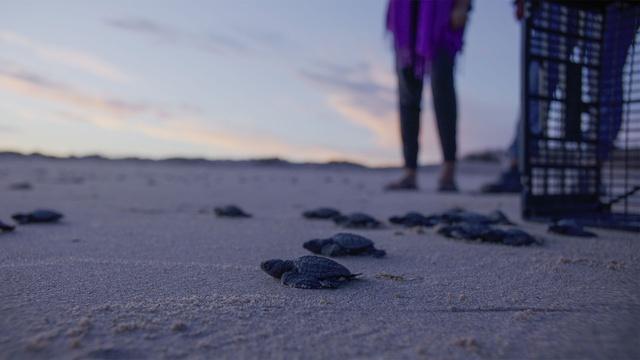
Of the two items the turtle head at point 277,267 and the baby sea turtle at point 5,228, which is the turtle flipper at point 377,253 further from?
the baby sea turtle at point 5,228

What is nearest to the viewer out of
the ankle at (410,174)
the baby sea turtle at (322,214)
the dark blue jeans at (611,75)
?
the dark blue jeans at (611,75)

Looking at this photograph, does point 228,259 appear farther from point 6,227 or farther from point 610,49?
point 610,49

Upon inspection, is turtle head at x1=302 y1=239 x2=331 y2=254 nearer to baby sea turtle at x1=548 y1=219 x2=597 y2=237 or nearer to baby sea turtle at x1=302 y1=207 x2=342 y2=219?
baby sea turtle at x1=302 y1=207 x2=342 y2=219

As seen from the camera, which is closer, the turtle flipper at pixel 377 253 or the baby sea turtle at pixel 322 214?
the turtle flipper at pixel 377 253

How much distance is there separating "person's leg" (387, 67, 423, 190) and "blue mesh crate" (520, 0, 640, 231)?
237 centimetres

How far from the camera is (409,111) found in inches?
223

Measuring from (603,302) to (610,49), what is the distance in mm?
2195

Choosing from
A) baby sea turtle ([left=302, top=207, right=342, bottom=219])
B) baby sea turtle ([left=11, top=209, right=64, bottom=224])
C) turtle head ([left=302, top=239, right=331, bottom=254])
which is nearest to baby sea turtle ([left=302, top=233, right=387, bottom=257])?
turtle head ([left=302, top=239, right=331, bottom=254])

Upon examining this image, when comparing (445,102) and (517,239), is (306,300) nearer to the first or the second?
(517,239)

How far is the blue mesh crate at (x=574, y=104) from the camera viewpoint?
9.52 feet

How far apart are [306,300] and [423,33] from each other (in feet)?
13.7

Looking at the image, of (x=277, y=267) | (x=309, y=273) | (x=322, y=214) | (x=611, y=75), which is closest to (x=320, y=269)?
(x=309, y=273)

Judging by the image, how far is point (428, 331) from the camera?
1200 mm

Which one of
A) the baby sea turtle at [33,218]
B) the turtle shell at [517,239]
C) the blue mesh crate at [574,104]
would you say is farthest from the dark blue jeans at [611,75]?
A: the baby sea turtle at [33,218]
